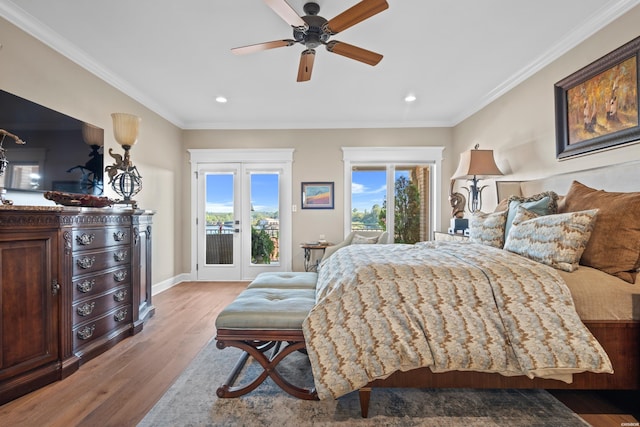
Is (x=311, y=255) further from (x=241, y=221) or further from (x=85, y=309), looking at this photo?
(x=85, y=309)

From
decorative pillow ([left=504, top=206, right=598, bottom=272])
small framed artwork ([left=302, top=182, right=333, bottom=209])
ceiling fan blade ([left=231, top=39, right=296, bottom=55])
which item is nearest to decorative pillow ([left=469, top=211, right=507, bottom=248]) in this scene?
decorative pillow ([left=504, top=206, right=598, bottom=272])

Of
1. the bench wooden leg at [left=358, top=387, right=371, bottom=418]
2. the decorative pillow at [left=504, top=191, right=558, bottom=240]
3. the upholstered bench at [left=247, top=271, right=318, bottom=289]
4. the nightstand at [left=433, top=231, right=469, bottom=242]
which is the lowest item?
the bench wooden leg at [left=358, top=387, right=371, bottom=418]

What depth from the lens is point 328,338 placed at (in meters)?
1.51

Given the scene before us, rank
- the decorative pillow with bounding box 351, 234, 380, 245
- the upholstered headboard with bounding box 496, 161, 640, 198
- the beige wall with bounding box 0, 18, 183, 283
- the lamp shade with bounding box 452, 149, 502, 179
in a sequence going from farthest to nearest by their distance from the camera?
1. the decorative pillow with bounding box 351, 234, 380, 245
2. the lamp shade with bounding box 452, 149, 502, 179
3. the beige wall with bounding box 0, 18, 183, 283
4. the upholstered headboard with bounding box 496, 161, 640, 198

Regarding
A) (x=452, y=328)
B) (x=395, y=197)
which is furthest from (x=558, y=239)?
(x=395, y=197)

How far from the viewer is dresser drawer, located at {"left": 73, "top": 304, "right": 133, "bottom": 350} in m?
2.09

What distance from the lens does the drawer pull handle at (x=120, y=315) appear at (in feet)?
8.11

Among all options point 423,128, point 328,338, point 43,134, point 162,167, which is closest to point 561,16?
point 423,128

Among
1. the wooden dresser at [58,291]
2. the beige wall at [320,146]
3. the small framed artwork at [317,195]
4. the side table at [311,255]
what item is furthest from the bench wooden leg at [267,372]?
the small framed artwork at [317,195]

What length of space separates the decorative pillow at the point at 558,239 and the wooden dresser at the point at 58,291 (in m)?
3.03

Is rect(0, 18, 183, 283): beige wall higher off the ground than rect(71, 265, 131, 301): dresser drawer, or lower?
higher

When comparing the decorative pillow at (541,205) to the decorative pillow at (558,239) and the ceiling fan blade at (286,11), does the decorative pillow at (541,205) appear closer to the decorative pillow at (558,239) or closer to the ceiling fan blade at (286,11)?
the decorative pillow at (558,239)

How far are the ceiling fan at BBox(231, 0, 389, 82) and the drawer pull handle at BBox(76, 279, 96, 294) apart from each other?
212 cm

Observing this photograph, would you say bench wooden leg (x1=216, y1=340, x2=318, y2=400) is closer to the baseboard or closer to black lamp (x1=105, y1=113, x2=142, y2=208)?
black lamp (x1=105, y1=113, x2=142, y2=208)
